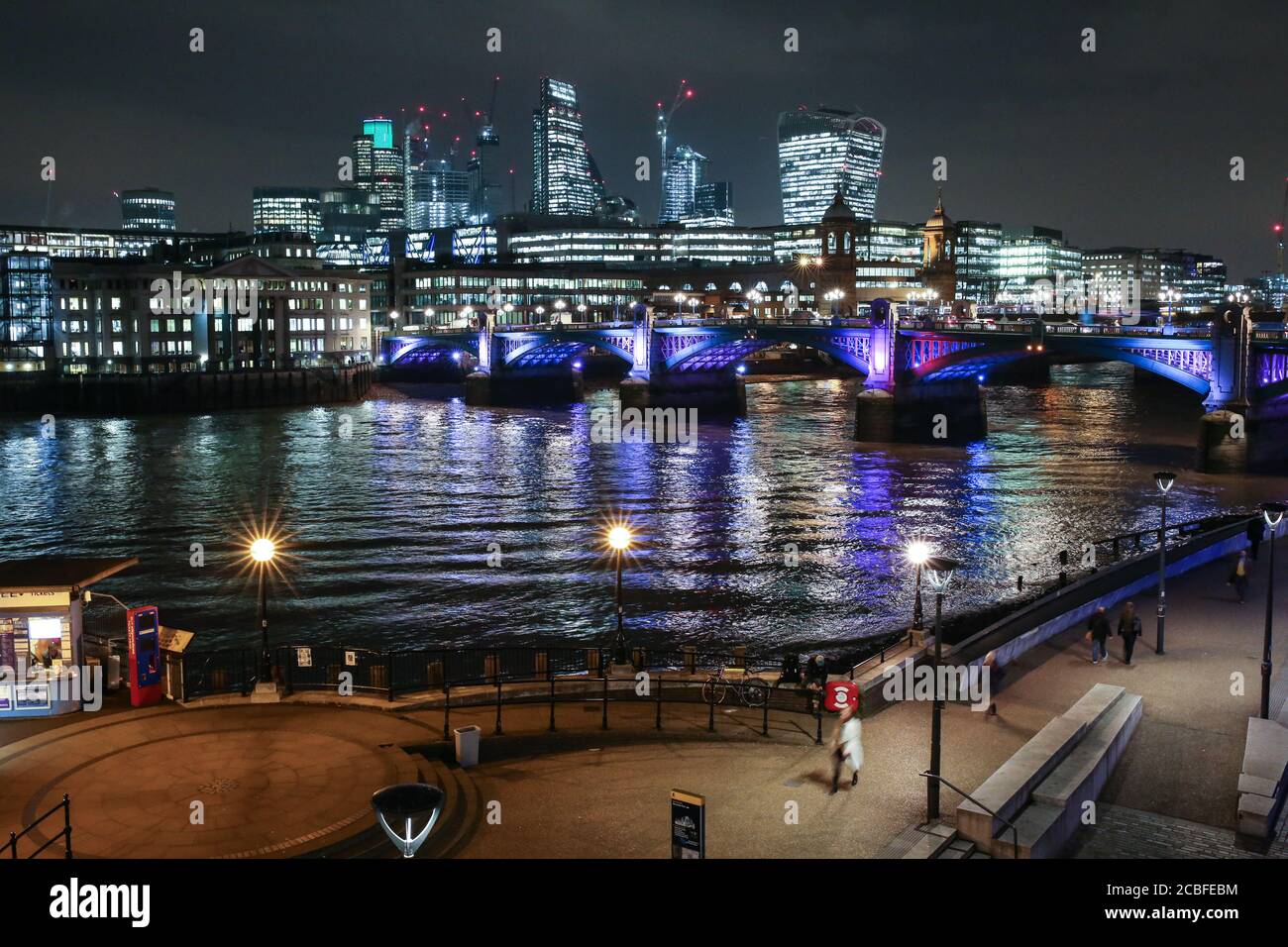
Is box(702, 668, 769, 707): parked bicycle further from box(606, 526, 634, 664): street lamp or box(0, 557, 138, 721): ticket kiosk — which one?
box(0, 557, 138, 721): ticket kiosk

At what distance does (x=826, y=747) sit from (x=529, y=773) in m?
3.99

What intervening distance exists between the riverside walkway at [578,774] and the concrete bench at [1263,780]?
0.98ft

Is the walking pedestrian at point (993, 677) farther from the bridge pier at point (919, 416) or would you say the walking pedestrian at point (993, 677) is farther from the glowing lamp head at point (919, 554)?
the bridge pier at point (919, 416)

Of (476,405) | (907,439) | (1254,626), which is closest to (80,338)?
(476,405)

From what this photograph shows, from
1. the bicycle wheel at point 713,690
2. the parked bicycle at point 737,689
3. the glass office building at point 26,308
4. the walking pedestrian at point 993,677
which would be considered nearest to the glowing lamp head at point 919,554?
the walking pedestrian at point 993,677

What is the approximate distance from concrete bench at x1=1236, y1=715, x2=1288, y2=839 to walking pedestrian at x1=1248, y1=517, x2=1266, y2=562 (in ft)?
48.7

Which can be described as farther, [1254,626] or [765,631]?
[765,631]

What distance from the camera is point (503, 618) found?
31.2 m

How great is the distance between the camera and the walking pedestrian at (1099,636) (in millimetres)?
19625

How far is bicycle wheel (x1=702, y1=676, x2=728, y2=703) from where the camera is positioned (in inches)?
717

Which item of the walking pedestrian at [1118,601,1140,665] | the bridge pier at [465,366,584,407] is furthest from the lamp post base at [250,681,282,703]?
the bridge pier at [465,366,584,407]

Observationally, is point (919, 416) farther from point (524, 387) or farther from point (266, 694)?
point (266, 694)

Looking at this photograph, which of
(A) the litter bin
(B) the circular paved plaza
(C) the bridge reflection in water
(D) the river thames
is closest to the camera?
(B) the circular paved plaza

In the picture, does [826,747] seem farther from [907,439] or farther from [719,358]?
[719,358]
